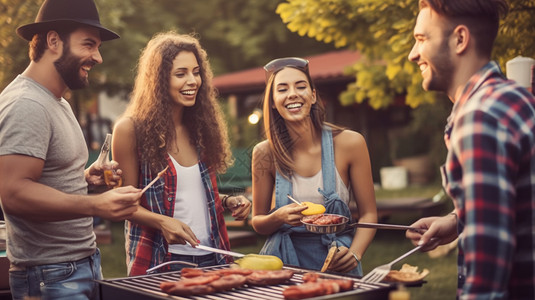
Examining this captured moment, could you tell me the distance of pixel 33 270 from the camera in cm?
306

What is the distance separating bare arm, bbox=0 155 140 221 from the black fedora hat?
27.4 inches

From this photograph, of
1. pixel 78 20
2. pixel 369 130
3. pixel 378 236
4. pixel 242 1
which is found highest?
pixel 242 1

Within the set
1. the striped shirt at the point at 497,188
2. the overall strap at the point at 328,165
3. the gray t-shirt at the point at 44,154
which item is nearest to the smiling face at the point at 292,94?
the overall strap at the point at 328,165

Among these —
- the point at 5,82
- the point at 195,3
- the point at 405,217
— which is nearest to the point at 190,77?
the point at 405,217

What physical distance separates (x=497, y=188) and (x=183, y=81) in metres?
2.12

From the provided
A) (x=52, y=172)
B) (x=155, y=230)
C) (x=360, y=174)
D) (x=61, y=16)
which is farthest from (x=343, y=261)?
(x=61, y=16)

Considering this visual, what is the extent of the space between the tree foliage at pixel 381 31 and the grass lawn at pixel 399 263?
218cm

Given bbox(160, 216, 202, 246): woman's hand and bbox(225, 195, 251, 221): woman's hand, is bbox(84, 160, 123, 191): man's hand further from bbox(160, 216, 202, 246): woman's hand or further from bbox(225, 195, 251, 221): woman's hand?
bbox(225, 195, 251, 221): woman's hand

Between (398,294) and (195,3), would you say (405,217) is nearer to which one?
(398,294)

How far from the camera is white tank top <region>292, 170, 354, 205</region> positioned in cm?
372

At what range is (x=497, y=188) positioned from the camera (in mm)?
2145

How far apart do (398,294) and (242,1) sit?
23850 mm

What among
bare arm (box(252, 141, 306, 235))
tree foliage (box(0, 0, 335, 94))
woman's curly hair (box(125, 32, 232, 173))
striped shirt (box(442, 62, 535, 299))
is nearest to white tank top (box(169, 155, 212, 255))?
woman's curly hair (box(125, 32, 232, 173))

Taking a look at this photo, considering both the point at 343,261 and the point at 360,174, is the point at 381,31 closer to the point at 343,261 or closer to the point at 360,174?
the point at 360,174
